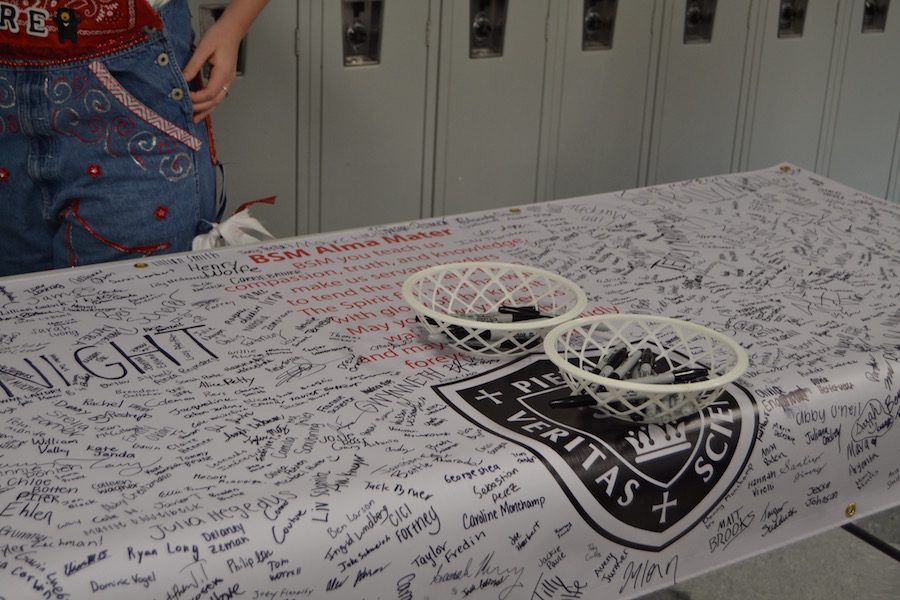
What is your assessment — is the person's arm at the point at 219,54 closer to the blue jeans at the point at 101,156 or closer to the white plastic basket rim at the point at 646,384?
the blue jeans at the point at 101,156

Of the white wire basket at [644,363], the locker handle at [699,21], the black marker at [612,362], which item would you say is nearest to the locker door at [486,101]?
the locker handle at [699,21]

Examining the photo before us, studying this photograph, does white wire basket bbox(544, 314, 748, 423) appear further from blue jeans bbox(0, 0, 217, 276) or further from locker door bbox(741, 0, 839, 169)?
locker door bbox(741, 0, 839, 169)

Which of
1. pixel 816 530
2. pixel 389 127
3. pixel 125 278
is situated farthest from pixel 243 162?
pixel 816 530

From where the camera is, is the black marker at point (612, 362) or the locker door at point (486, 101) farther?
the locker door at point (486, 101)

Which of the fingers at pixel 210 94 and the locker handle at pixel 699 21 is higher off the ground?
the locker handle at pixel 699 21

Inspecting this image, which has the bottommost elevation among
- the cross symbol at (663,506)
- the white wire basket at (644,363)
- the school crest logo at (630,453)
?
the cross symbol at (663,506)

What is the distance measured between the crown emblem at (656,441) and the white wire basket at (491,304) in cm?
19

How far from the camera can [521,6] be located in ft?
9.81

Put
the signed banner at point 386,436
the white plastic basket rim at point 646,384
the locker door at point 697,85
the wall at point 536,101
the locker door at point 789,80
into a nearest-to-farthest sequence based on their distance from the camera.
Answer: the signed banner at point 386,436, the white plastic basket rim at point 646,384, the wall at point 536,101, the locker door at point 697,85, the locker door at point 789,80

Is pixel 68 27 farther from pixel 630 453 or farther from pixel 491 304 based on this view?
pixel 630 453

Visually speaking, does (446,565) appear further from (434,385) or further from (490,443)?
(434,385)

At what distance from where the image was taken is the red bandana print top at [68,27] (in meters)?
1.62

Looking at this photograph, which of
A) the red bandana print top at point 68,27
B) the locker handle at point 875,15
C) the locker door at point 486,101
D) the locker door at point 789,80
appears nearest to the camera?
the red bandana print top at point 68,27

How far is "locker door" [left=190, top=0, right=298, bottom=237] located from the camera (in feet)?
8.63
